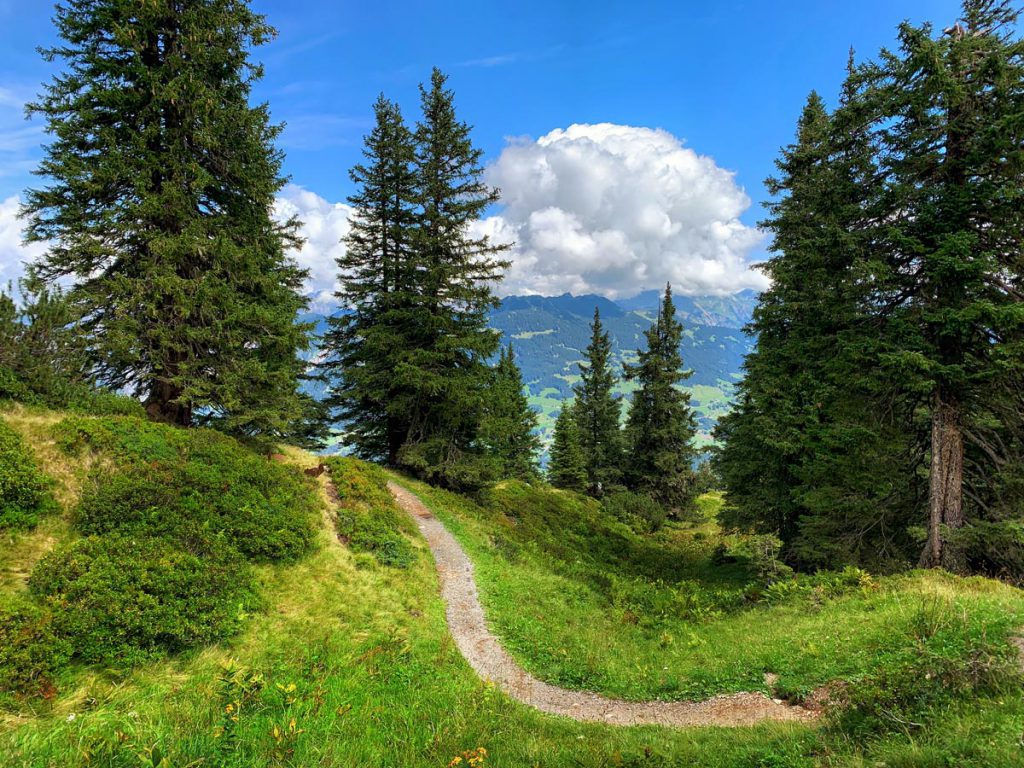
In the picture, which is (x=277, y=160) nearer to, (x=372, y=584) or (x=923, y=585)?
(x=372, y=584)

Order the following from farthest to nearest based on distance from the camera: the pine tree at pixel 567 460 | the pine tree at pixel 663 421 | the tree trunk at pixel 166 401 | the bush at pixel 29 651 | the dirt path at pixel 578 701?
the pine tree at pixel 567 460 → the pine tree at pixel 663 421 → the tree trunk at pixel 166 401 → the dirt path at pixel 578 701 → the bush at pixel 29 651

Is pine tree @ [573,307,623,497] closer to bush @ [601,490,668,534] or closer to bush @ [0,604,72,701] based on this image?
bush @ [601,490,668,534]

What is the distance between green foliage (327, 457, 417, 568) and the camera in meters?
13.5

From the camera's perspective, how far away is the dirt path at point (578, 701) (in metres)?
7.16

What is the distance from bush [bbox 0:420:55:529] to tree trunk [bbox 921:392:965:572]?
19494mm

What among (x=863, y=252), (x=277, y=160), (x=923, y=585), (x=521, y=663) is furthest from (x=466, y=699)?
(x=277, y=160)

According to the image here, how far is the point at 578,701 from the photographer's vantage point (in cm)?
834

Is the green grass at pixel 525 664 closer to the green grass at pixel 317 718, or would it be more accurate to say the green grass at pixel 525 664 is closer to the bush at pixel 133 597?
the green grass at pixel 317 718

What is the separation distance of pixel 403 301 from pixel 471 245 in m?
4.47

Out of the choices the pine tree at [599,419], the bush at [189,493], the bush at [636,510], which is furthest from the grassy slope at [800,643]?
the pine tree at [599,419]

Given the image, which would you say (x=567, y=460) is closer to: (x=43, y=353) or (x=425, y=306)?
(x=425, y=306)

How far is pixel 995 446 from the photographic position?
11.9 metres

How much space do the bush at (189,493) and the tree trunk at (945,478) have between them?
1611 centimetres

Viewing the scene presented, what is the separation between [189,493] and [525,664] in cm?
849
